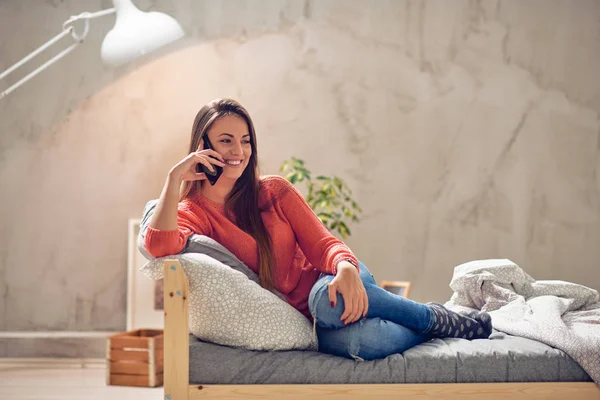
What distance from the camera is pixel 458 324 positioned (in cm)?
A: 192

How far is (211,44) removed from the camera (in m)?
3.62

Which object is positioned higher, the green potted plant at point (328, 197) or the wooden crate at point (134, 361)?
the green potted plant at point (328, 197)

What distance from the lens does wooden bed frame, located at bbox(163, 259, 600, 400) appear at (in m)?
1.64

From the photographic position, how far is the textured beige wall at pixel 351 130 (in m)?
3.58

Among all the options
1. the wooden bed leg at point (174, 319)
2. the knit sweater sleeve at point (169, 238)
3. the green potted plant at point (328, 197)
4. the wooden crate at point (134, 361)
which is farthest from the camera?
the green potted plant at point (328, 197)

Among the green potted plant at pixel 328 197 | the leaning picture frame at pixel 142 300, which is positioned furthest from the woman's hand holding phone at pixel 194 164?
the leaning picture frame at pixel 142 300

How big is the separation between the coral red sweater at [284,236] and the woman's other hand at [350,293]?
0.12 meters

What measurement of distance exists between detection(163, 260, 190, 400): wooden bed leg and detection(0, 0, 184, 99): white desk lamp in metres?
1.79

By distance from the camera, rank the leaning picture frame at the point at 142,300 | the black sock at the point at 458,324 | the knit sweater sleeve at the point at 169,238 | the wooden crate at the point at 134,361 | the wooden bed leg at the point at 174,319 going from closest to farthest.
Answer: the wooden bed leg at the point at 174,319 < the knit sweater sleeve at the point at 169,238 < the black sock at the point at 458,324 < the wooden crate at the point at 134,361 < the leaning picture frame at the point at 142,300

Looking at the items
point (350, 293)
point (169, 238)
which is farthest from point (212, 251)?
point (350, 293)

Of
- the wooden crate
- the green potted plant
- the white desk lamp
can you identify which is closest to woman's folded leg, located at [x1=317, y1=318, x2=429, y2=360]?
the wooden crate

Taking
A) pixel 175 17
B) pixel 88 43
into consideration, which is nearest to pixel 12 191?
pixel 88 43

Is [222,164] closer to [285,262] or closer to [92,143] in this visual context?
[285,262]

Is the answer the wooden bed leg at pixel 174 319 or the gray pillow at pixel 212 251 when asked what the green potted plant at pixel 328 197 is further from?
the wooden bed leg at pixel 174 319
